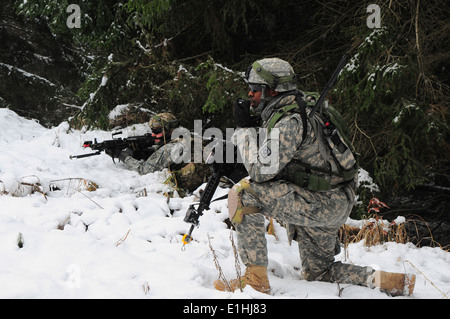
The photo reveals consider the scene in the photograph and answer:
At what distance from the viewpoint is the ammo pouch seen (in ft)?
9.24

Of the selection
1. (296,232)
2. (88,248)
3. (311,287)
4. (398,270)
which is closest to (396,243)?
(398,270)

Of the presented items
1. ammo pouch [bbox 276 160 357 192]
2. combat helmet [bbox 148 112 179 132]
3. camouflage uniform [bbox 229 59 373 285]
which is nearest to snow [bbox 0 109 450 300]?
camouflage uniform [bbox 229 59 373 285]

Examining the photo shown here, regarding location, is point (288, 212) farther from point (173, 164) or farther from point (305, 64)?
point (305, 64)

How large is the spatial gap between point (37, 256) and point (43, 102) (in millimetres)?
Answer: 12754

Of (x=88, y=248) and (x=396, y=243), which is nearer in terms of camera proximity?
(x=88, y=248)

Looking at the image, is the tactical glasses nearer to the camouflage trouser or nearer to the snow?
the camouflage trouser

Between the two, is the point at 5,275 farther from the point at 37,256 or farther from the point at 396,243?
the point at 396,243

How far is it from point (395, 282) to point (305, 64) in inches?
181

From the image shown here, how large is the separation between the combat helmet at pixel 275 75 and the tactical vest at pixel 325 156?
0.16 m

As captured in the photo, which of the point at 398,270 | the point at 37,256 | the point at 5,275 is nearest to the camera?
the point at 5,275

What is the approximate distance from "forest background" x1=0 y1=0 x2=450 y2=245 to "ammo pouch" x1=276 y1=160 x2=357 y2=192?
8.08 feet

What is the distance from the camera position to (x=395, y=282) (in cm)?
270

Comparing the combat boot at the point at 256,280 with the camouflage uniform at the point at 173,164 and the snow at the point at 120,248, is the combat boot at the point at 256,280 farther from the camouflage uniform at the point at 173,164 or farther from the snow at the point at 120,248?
the camouflage uniform at the point at 173,164

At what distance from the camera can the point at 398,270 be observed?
11.8 feet
